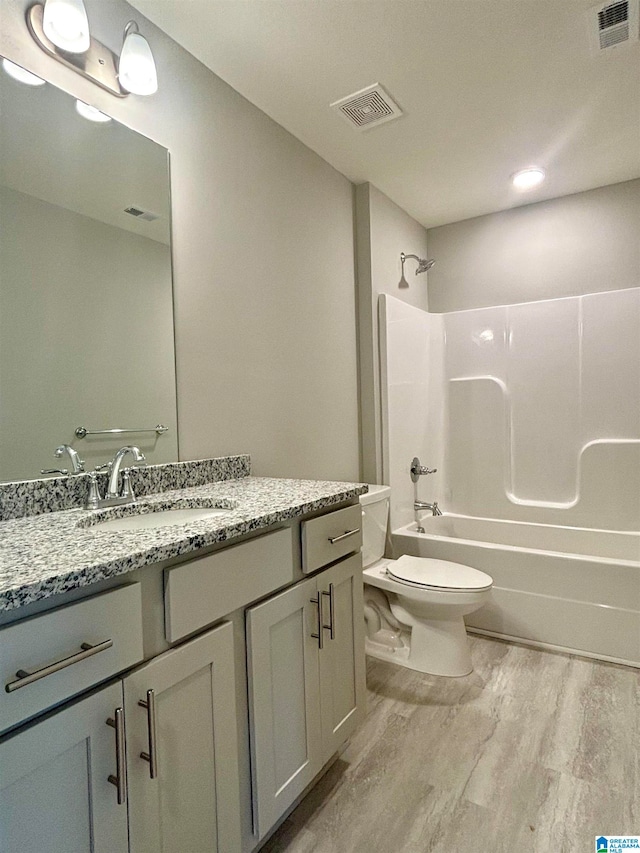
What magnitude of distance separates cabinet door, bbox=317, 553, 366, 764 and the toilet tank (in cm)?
69

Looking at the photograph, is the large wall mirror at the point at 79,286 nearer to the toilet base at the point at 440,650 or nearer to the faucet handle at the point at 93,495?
the faucet handle at the point at 93,495

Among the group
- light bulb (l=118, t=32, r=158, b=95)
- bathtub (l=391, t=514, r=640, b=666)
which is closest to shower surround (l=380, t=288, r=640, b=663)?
bathtub (l=391, t=514, r=640, b=666)

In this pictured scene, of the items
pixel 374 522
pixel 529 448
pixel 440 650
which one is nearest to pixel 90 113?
pixel 374 522

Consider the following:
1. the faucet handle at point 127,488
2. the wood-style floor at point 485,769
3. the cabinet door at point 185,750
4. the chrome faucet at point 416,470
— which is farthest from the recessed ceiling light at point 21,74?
the chrome faucet at point 416,470

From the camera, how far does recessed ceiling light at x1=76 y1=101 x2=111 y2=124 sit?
135 cm

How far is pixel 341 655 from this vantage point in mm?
1449

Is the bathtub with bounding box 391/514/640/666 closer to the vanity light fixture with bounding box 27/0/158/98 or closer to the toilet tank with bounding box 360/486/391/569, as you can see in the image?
the toilet tank with bounding box 360/486/391/569

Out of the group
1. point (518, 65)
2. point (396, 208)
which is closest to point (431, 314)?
point (396, 208)

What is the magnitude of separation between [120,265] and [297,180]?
3.65ft

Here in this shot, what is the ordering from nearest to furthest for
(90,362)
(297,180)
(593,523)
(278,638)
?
(278,638) < (90,362) < (297,180) < (593,523)

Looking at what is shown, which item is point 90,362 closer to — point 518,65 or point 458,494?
point 518,65

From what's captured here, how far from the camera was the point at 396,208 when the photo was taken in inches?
117

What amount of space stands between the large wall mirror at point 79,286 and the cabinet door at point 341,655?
26.6 inches

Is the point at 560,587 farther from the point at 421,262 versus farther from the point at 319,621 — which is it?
the point at 421,262
